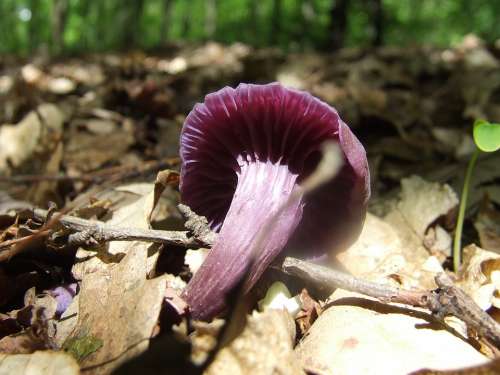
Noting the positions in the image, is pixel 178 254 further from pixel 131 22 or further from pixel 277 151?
pixel 131 22

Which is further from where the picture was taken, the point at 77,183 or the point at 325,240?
the point at 77,183

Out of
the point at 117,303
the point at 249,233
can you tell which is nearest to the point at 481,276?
the point at 249,233

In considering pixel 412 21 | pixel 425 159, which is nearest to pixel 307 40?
pixel 412 21

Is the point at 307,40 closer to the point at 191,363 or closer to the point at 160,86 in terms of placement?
the point at 160,86

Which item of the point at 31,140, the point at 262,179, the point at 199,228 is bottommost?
the point at 31,140

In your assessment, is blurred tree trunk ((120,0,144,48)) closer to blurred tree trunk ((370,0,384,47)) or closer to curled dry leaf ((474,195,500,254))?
→ blurred tree trunk ((370,0,384,47))

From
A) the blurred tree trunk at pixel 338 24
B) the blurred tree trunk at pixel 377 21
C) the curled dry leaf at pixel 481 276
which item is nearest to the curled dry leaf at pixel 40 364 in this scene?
the curled dry leaf at pixel 481 276

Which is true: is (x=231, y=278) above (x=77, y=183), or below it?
above
